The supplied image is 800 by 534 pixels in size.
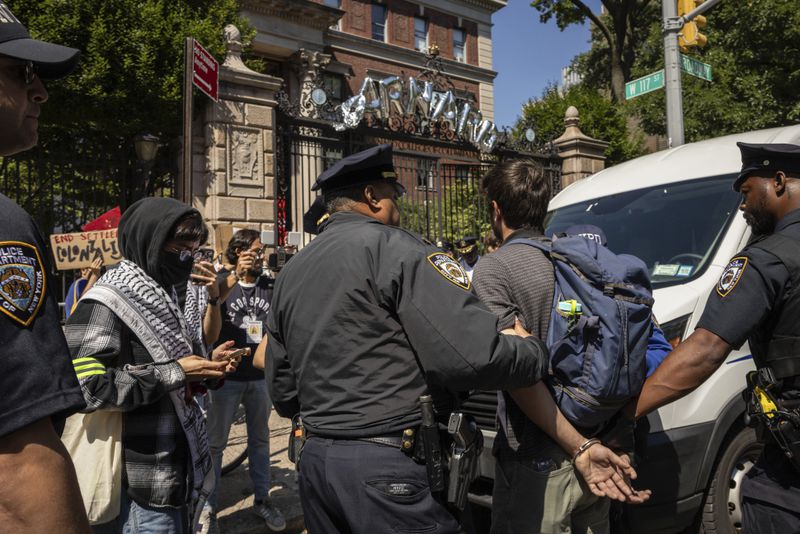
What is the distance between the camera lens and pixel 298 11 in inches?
837

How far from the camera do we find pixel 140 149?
7.88 metres

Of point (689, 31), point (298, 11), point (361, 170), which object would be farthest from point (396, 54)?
point (361, 170)

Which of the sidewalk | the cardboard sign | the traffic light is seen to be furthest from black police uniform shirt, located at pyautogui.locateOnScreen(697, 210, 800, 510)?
the traffic light

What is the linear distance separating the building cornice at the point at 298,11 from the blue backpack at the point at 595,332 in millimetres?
20133

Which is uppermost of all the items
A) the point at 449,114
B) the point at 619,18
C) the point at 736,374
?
the point at 619,18

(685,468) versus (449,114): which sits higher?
(449,114)

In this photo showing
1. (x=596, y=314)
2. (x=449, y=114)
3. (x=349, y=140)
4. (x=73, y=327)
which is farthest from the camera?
(x=449, y=114)

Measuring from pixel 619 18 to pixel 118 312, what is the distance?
2759 centimetres

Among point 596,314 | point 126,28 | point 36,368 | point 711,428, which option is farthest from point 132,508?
point 126,28

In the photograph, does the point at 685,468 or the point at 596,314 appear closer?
the point at 596,314

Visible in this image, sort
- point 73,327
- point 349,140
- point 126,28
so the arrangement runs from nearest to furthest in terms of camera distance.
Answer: point 73,327 < point 126,28 < point 349,140

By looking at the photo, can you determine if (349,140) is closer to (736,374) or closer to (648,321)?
(736,374)

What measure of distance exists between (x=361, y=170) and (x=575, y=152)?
39.1 ft

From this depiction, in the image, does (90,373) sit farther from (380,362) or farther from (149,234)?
(380,362)
